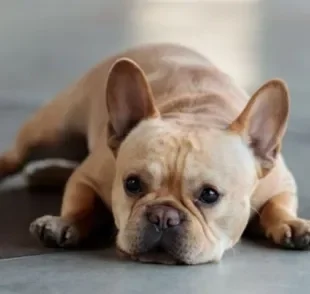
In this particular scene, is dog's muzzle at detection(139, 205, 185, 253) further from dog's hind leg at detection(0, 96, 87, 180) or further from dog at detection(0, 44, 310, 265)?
dog's hind leg at detection(0, 96, 87, 180)

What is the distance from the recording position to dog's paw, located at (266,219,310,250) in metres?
1.94

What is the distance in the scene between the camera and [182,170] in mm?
1827

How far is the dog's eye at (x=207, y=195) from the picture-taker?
1.83 meters

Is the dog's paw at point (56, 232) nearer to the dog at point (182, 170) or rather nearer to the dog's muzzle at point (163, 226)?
the dog at point (182, 170)

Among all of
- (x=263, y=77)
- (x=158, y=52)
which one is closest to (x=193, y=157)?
(x=158, y=52)

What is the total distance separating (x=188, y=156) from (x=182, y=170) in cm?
3

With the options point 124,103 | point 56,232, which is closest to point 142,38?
point 124,103

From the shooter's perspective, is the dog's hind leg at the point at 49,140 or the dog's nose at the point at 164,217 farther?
the dog's hind leg at the point at 49,140

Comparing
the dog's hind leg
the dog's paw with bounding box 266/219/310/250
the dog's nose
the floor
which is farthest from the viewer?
the floor

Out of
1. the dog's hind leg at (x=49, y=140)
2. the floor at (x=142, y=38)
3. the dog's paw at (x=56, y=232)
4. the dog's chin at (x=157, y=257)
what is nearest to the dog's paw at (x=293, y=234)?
the dog's chin at (x=157, y=257)

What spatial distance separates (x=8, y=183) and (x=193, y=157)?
89 cm

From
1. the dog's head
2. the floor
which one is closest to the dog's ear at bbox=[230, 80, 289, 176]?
the dog's head

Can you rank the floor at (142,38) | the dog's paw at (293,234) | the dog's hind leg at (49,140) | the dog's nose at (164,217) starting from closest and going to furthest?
1. the dog's nose at (164,217)
2. the dog's paw at (293,234)
3. the dog's hind leg at (49,140)
4. the floor at (142,38)

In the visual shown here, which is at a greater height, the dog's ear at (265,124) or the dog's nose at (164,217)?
the dog's ear at (265,124)
